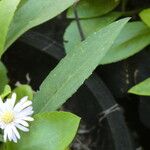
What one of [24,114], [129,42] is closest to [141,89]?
[129,42]

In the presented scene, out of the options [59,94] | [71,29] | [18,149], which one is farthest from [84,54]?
[71,29]

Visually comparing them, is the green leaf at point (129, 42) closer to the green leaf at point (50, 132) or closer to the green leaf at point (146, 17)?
the green leaf at point (146, 17)

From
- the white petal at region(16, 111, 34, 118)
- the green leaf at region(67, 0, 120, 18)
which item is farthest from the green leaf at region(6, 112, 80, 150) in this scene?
the green leaf at region(67, 0, 120, 18)

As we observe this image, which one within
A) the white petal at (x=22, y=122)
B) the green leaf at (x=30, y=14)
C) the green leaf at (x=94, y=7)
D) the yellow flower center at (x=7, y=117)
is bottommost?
the green leaf at (x=94, y=7)

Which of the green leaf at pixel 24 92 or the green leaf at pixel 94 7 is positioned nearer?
the green leaf at pixel 24 92

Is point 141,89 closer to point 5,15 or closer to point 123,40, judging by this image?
point 123,40

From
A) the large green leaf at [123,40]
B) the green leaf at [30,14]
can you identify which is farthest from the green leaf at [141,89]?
the green leaf at [30,14]
